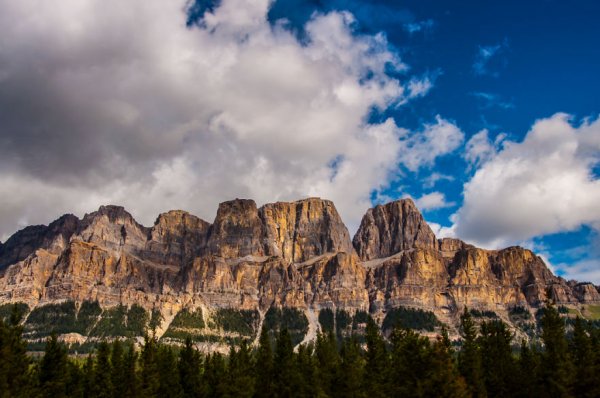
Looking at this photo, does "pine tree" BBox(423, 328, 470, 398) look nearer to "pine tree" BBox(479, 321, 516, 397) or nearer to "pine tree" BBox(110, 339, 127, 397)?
"pine tree" BBox(479, 321, 516, 397)

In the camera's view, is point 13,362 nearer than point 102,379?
Yes

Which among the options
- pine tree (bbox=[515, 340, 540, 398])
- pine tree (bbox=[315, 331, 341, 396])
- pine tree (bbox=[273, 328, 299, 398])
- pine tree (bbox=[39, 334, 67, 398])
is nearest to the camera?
pine tree (bbox=[39, 334, 67, 398])

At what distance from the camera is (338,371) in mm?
104500

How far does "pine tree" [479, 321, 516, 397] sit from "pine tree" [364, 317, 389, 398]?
18.4m

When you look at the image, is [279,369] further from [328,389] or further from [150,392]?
[150,392]


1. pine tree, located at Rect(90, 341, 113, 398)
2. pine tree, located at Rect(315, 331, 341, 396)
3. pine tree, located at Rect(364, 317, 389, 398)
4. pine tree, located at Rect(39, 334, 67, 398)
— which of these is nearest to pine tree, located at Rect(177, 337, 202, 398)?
pine tree, located at Rect(90, 341, 113, 398)

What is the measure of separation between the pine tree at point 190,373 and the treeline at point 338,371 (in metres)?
0.21

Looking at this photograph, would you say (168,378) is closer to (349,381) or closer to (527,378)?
(349,381)

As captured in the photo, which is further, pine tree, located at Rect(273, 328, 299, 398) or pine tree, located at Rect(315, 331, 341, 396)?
pine tree, located at Rect(273, 328, 299, 398)

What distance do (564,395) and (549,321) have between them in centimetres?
2051

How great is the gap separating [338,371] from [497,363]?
101 ft

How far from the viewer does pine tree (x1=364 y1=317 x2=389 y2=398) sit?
321 ft

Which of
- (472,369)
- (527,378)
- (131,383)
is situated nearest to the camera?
(131,383)

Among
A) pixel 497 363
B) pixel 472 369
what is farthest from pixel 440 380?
pixel 497 363
